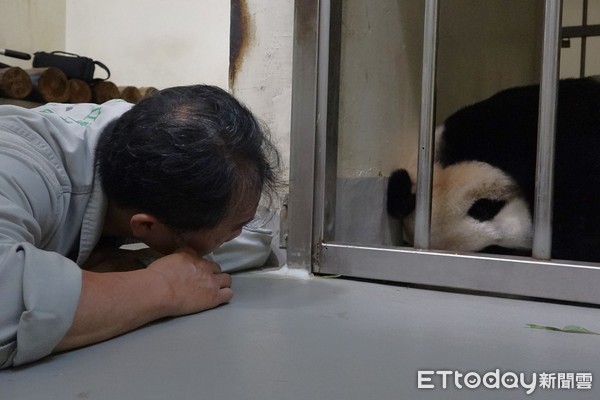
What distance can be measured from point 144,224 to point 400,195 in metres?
0.65

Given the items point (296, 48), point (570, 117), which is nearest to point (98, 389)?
point (296, 48)

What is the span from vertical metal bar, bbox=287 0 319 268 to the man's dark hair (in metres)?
0.36

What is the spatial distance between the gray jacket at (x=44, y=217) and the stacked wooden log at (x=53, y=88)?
0.94 meters

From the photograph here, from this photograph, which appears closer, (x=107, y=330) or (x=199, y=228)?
(x=107, y=330)

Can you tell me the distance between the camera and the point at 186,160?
75cm

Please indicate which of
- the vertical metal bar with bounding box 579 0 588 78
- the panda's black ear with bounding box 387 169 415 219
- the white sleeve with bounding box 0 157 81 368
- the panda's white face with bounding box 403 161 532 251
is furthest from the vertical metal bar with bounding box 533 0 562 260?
the vertical metal bar with bounding box 579 0 588 78

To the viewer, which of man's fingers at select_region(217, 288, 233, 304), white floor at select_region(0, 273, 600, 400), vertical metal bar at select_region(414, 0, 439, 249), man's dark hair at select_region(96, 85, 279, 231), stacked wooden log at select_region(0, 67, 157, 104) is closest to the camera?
white floor at select_region(0, 273, 600, 400)

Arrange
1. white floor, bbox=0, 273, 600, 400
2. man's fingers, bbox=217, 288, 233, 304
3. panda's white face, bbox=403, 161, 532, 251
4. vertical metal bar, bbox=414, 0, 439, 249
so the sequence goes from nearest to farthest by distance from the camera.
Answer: white floor, bbox=0, 273, 600, 400
man's fingers, bbox=217, 288, 233, 304
vertical metal bar, bbox=414, 0, 439, 249
panda's white face, bbox=403, 161, 532, 251

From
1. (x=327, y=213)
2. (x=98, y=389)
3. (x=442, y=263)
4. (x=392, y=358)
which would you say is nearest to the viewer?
(x=98, y=389)

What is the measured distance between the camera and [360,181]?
4.26 feet

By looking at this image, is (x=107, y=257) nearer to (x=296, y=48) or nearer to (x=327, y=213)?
(x=327, y=213)

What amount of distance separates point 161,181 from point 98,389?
0.87 ft

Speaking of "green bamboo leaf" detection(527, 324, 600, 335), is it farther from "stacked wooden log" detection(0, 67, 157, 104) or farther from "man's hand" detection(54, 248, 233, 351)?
"stacked wooden log" detection(0, 67, 157, 104)

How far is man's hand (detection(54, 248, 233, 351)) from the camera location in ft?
2.20
